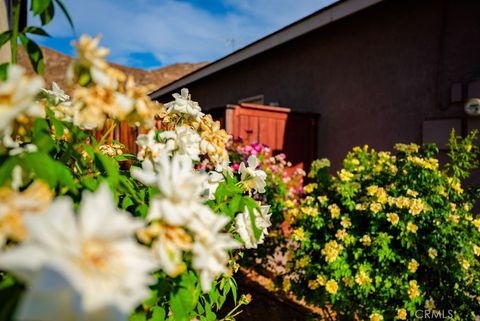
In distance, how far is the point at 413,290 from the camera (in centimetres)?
222

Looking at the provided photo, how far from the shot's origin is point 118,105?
2.27 feet

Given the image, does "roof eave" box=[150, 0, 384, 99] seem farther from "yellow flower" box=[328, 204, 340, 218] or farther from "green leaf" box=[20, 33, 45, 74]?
"green leaf" box=[20, 33, 45, 74]

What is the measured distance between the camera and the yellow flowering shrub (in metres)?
2.30

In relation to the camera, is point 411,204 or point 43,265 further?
point 411,204

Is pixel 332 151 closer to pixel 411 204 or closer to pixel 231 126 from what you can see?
pixel 231 126

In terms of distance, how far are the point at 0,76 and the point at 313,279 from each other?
91.3 inches

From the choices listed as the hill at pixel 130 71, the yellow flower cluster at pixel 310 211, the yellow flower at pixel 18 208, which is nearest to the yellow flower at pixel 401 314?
the yellow flower cluster at pixel 310 211

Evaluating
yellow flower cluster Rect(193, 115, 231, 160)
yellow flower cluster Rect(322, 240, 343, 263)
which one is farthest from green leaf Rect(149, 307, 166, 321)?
yellow flower cluster Rect(322, 240, 343, 263)

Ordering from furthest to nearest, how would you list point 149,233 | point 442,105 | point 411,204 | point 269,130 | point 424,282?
1. point 269,130
2. point 442,105
3. point 424,282
4. point 411,204
5. point 149,233

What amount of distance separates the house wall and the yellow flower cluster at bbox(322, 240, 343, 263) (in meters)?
2.22

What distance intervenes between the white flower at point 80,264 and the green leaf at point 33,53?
549 mm

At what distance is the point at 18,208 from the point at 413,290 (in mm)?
2330

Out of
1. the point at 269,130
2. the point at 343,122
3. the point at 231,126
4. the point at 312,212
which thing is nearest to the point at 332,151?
the point at 343,122

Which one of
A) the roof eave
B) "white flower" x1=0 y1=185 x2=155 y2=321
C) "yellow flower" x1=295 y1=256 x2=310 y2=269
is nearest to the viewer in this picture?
"white flower" x1=0 y1=185 x2=155 y2=321
